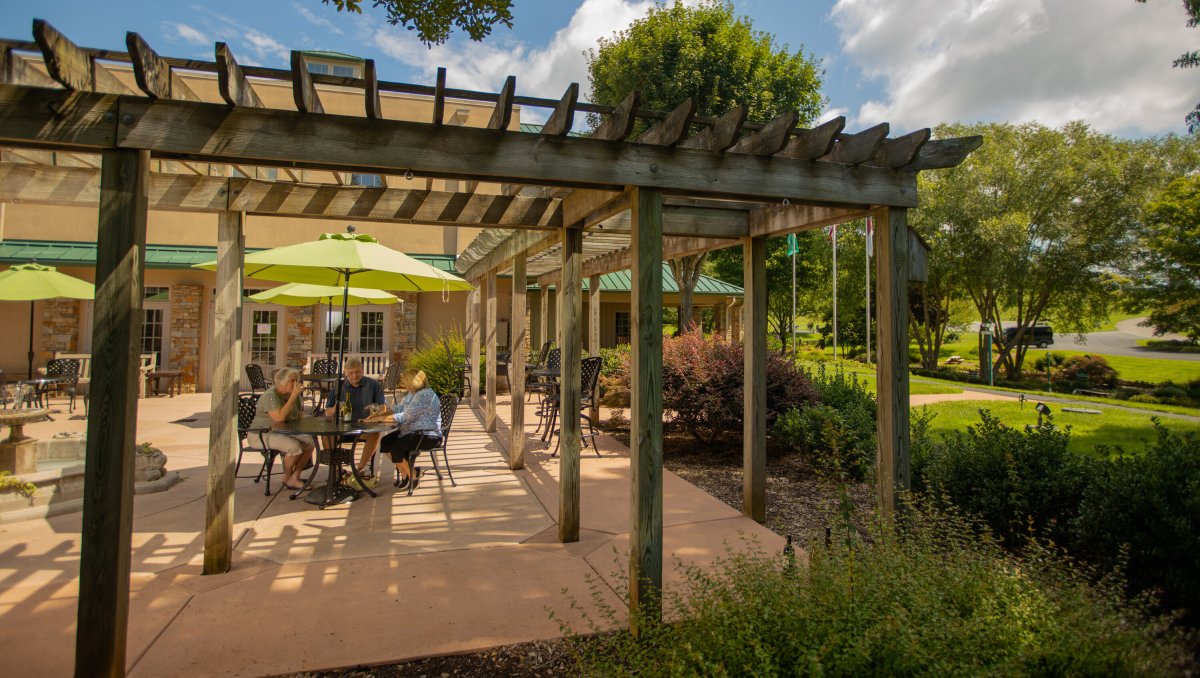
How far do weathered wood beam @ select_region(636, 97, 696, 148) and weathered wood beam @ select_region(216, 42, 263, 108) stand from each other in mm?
2021

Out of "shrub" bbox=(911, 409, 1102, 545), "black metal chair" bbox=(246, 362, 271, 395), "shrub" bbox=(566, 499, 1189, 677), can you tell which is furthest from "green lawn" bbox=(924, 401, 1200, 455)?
"black metal chair" bbox=(246, 362, 271, 395)

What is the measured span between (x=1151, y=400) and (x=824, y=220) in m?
18.3

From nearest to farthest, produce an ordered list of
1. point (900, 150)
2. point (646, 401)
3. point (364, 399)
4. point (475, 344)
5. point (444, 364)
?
point (646, 401) → point (900, 150) → point (364, 399) → point (475, 344) → point (444, 364)

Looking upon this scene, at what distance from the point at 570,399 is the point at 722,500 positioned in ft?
6.86

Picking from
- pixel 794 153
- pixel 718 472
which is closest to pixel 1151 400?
pixel 718 472

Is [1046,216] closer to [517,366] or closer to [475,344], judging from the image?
[475,344]

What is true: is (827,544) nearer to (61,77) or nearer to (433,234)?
(61,77)

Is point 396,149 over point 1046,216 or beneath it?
beneath

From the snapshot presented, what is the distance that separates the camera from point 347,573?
4.04 m

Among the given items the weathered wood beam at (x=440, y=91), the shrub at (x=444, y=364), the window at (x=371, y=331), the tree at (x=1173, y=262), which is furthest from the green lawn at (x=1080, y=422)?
the window at (x=371, y=331)

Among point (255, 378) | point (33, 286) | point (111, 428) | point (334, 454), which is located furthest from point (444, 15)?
point (255, 378)

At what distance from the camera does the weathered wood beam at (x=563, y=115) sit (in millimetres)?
2998

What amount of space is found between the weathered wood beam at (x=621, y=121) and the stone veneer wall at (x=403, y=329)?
42.1ft

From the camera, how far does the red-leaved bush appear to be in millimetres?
7641
